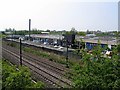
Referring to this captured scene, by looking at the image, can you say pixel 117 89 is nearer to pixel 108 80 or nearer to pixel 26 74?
pixel 108 80

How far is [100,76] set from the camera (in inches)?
232

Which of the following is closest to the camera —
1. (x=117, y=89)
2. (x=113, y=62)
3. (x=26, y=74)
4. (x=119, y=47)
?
(x=117, y=89)

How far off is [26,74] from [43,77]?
13.8m

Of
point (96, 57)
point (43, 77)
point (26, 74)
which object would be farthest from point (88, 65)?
point (43, 77)

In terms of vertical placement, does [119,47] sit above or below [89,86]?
above

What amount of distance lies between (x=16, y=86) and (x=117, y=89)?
105 inches

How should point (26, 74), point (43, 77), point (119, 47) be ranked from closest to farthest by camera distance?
point (119, 47)
point (26, 74)
point (43, 77)

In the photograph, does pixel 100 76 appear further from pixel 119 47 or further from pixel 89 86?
pixel 119 47

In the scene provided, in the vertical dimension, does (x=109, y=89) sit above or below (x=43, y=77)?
above

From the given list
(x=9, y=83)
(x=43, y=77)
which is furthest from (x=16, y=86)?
(x=43, y=77)

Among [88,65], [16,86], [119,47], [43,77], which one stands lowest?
[43,77]

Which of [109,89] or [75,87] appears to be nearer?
[109,89]

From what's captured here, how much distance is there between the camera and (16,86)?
6.59 meters

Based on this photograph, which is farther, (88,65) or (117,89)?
(88,65)
